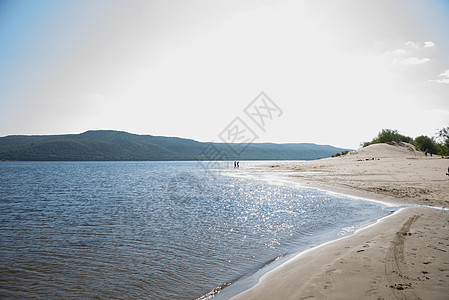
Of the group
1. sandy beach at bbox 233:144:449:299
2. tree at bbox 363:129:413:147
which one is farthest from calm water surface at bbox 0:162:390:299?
tree at bbox 363:129:413:147

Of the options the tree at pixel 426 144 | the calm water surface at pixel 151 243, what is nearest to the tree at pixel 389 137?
the tree at pixel 426 144

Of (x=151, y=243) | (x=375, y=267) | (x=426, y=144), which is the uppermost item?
(x=426, y=144)

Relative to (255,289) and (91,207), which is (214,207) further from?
(255,289)

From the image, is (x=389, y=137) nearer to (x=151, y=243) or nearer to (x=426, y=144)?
(x=426, y=144)

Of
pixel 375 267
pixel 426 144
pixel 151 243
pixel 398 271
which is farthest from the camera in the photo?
pixel 426 144

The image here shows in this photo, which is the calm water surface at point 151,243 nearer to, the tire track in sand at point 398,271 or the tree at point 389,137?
the tire track in sand at point 398,271

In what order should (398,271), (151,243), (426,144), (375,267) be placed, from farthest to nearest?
(426,144) → (151,243) → (375,267) → (398,271)

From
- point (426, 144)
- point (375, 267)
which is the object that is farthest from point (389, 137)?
point (375, 267)

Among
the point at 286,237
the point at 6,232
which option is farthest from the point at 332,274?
the point at 6,232

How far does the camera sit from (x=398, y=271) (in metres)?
5.07

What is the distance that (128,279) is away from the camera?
6.16 m

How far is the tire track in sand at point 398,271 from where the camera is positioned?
4137 millimetres

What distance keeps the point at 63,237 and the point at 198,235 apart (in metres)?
5.81

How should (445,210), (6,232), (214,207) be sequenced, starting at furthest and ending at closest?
1. (214,207)
2. (445,210)
3. (6,232)
